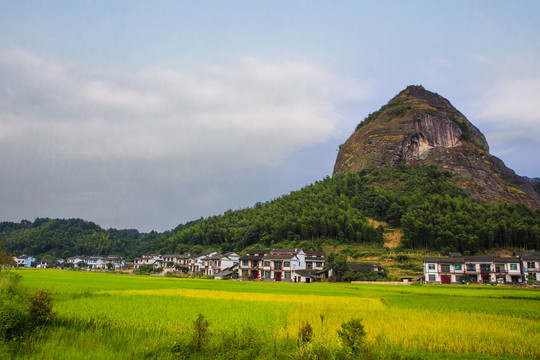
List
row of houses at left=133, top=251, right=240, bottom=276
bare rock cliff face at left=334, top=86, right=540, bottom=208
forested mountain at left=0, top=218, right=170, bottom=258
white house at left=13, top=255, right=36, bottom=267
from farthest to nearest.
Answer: forested mountain at left=0, top=218, right=170, bottom=258
white house at left=13, top=255, right=36, bottom=267
bare rock cliff face at left=334, top=86, right=540, bottom=208
row of houses at left=133, top=251, right=240, bottom=276

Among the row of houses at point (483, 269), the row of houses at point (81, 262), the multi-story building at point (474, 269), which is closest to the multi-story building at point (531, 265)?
the row of houses at point (483, 269)

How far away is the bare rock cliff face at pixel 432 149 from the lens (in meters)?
94.6

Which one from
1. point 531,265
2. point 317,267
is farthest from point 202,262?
point 531,265

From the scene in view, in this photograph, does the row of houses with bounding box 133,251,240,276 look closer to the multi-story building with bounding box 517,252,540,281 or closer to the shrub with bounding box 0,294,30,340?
the multi-story building with bounding box 517,252,540,281

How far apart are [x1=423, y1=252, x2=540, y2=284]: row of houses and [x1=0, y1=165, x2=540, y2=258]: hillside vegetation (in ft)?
28.7

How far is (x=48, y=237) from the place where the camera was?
120 metres

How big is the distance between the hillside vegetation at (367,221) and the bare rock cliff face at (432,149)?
5.82 m

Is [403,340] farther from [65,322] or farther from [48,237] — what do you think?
[48,237]

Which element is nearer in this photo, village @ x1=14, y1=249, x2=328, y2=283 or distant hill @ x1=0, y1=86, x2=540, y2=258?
village @ x1=14, y1=249, x2=328, y2=283

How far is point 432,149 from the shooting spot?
106m

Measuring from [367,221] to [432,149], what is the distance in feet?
161

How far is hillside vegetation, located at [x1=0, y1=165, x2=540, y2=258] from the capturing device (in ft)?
206

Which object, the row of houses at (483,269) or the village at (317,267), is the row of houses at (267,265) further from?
the row of houses at (483,269)

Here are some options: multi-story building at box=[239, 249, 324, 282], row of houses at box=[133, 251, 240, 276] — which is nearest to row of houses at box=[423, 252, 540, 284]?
multi-story building at box=[239, 249, 324, 282]
